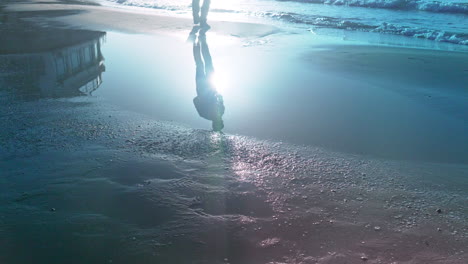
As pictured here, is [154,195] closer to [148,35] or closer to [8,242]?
[8,242]

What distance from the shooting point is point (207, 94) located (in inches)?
274

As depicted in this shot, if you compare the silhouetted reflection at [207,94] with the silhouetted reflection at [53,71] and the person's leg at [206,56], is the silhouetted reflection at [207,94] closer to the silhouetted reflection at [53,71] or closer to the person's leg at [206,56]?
the person's leg at [206,56]

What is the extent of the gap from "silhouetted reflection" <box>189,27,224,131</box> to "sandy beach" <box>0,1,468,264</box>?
0.18m

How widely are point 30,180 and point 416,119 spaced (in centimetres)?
532

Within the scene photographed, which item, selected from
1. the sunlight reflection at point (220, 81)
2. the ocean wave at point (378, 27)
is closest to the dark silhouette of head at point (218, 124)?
the sunlight reflection at point (220, 81)

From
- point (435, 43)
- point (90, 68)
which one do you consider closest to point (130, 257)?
point (90, 68)

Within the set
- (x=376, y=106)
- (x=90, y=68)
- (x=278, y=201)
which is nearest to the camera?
(x=278, y=201)

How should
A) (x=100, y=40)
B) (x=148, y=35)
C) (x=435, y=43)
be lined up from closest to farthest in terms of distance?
(x=100, y=40), (x=148, y=35), (x=435, y=43)

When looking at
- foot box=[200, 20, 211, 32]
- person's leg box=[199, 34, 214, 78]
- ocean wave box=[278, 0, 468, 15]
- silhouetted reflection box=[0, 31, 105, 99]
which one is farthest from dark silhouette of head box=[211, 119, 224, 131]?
ocean wave box=[278, 0, 468, 15]

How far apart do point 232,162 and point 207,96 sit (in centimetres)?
257

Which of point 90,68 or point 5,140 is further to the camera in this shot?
point 90,68

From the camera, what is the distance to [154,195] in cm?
378

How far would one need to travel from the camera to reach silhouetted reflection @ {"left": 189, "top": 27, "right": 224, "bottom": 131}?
5.95 m

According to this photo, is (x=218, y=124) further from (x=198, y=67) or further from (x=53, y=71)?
(x=53, y=71)
